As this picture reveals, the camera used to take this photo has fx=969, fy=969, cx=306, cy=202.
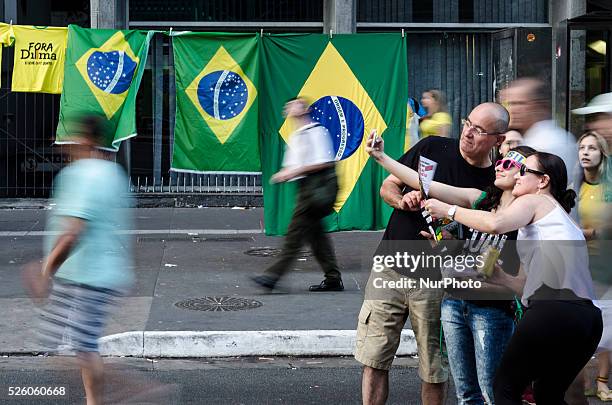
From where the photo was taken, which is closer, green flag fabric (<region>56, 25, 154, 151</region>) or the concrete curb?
the concrete curb

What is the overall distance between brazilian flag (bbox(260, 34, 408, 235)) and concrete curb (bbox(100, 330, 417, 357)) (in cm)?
386

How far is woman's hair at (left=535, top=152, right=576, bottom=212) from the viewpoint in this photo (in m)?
4.56

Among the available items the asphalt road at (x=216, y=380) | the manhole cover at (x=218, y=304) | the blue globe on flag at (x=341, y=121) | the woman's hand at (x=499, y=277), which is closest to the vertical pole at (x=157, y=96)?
the blue globe on flag at (x=341, y=121)

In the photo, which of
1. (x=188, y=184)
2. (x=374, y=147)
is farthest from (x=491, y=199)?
(x=188, y=184)

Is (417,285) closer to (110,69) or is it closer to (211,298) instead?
(211,298)

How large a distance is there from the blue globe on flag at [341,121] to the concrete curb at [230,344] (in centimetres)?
399

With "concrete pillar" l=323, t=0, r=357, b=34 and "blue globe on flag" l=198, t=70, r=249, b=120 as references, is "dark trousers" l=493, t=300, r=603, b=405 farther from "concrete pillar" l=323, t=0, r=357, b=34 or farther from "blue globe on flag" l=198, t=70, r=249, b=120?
"concrete pillar" l=323, t=0, r=357, b=34

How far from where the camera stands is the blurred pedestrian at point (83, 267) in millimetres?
5414

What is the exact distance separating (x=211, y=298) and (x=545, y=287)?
5.23 meters

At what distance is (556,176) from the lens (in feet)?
15.0

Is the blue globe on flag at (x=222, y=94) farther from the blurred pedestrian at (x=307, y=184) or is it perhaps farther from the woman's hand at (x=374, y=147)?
the woman's hand at (x=374, y=147)

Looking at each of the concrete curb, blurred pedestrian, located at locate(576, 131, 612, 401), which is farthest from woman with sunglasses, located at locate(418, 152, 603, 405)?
the concrete curb

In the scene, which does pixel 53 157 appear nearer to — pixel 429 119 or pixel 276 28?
pixel 276 28

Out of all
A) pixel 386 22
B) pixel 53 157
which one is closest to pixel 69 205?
pixel 53 157
